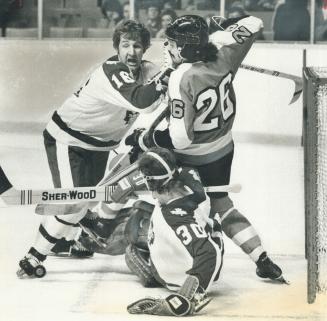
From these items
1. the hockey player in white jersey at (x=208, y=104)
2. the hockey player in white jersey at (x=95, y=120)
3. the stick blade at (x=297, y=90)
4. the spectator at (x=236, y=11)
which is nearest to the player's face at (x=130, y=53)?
the hockey player in white jersey at (x=95, y=120)

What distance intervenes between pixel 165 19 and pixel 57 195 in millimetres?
745

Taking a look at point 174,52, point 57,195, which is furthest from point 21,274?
point 174,52

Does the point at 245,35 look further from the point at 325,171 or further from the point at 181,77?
the point at 325,171

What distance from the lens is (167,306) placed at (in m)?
3.29

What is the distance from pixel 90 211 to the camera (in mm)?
3416

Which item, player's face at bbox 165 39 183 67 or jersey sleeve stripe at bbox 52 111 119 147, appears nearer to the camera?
player's face at bbox 165 39 183 67

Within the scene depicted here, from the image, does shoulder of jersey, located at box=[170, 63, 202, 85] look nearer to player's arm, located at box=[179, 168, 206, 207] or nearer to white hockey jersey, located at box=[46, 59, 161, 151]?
white hockey jersey, located at box=[46, 59, 161, 151]

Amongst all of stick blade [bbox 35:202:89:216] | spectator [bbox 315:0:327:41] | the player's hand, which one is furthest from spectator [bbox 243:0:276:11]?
stick blade [bbox 35:202:89:216]

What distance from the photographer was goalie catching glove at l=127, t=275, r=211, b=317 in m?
3.29

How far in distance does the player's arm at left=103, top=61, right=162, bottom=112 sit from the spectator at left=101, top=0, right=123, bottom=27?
155mm

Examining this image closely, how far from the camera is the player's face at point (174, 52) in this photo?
10.8 feet

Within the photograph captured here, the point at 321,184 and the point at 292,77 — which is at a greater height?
the point at 292,77

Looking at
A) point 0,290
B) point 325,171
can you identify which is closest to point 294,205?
point 325,171

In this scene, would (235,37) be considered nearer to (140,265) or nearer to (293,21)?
(293,21)
